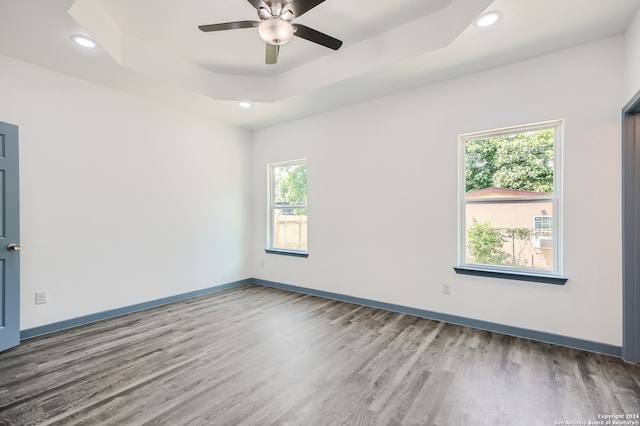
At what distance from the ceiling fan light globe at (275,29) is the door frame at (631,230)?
280cm

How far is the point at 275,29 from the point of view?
2111mm

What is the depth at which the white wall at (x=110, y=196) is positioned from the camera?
3039mm

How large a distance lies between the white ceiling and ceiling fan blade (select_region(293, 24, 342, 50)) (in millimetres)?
413

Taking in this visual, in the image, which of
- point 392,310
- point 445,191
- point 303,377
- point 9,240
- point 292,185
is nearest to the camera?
point 303,377

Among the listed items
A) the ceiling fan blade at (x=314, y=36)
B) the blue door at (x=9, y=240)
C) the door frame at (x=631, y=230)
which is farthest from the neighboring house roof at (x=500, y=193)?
the blue door at (x=9, y=240)

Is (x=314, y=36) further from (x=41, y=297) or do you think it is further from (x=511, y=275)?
(x=41, y=297)

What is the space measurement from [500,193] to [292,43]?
8.94 ft

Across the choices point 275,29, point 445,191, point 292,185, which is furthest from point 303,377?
point 292,185

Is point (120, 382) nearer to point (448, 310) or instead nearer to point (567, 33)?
point (448, 310)

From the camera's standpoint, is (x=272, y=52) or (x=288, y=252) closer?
(x=272, y=52)

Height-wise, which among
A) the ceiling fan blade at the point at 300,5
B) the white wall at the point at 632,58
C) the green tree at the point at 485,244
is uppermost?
the ceiling fan blade at the point at 300,5

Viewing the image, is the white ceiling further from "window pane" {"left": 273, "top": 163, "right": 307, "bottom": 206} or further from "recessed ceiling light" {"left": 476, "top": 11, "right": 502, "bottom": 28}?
"window pane" {"left": 273, "top": 163, "right": 307, "bottom": 206}

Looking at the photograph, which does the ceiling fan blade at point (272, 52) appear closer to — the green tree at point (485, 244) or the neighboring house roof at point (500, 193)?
the neighboring house roof at point (500, 193)

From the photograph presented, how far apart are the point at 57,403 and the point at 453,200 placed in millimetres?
3837
